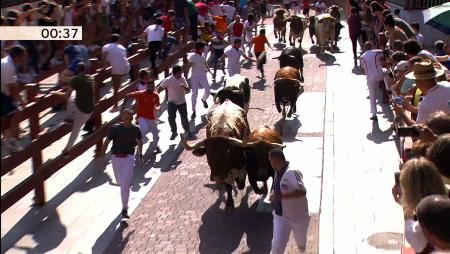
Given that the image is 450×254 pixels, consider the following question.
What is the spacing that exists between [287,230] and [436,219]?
12.1 feet

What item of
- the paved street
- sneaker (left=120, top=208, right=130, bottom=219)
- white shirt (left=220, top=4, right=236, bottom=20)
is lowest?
the paved street

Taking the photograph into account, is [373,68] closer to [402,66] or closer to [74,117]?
[402,66]

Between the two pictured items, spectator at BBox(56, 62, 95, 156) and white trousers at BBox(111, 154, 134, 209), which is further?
spectator at BBox(56, 62, 95, 156)

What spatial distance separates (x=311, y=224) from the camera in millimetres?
9602

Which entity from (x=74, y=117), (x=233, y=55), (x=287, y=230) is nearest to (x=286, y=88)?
(x=233, y=55)

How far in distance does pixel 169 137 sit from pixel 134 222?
451cm

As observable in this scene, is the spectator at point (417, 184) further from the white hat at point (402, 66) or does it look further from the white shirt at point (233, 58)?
the white shirt at point (233, 58)

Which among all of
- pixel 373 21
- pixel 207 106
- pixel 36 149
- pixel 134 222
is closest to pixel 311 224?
pixel 134 222

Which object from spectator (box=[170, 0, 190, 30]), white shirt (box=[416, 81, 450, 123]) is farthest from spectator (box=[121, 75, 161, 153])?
spectator (box=[170, 0, 190, 30])

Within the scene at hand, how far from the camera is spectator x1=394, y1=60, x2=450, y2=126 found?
311 inches

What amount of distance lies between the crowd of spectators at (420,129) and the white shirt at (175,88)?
3969 millimetres

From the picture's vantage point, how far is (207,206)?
416 inches

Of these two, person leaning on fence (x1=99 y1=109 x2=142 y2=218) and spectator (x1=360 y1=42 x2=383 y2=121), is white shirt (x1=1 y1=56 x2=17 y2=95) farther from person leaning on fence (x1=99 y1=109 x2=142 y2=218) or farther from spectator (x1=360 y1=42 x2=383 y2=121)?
spectator (x1=360 y1=42 x2=383 y2=121)

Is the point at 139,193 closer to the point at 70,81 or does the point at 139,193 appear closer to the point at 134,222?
the point at 134,222
